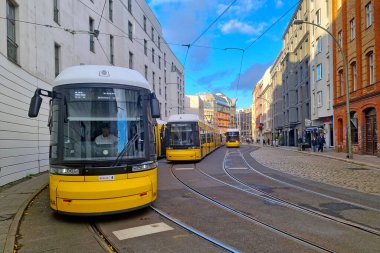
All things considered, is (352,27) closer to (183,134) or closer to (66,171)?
(183,134)

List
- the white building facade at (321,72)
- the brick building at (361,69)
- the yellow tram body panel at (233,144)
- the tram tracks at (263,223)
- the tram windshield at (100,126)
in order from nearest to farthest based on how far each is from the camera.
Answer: the tram tracks at (263,223)
the tram windshield at (100,126)
the brick building at (361,69)
the white building facade at (321,72)
the yellow tram body panel at (233,144)

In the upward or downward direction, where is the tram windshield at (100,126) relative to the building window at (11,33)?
downward

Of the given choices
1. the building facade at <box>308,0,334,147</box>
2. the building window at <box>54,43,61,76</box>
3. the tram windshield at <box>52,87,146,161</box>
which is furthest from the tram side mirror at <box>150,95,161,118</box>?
the building facade at <box>308,0,334,147</box>

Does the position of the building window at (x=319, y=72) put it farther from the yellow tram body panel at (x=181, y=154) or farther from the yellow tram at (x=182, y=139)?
the yellow tram body panel at (x=181, y=154)

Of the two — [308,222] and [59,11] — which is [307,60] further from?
[308,222]

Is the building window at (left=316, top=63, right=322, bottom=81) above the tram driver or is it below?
above

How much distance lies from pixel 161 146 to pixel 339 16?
1929 centimetres

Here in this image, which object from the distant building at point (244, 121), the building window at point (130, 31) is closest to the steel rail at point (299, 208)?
the building window at point (130, 31)

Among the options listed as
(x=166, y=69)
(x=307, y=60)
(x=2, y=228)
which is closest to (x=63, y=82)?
(x=2, y=228)

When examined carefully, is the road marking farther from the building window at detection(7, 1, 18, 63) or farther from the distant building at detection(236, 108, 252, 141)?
the distant building at detection(236, 108, 252, 141)

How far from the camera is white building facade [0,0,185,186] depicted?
1261 cm

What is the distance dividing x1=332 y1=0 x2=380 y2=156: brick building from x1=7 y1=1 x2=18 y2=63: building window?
21.5 m

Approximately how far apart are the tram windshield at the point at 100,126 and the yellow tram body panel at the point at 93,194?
44cm

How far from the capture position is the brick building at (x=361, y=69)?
24094 mm
